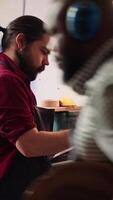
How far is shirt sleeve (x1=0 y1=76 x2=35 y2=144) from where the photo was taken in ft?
4.11

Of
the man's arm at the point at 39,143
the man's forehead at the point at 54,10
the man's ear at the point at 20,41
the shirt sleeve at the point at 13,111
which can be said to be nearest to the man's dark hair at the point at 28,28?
the man's ear at the point at 20,41

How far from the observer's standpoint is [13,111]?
1.26 metres

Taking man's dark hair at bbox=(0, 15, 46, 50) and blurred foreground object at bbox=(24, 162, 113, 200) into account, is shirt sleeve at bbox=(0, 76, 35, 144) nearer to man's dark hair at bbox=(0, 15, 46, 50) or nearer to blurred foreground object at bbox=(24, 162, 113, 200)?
man's dark hair at bbox=(0, 15, 46, 50)

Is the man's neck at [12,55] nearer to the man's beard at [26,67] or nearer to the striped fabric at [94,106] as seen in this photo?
the man's beard at [26,67]

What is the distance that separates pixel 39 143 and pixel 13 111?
4.9 inches

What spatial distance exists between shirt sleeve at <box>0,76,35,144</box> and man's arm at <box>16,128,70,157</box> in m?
0.02

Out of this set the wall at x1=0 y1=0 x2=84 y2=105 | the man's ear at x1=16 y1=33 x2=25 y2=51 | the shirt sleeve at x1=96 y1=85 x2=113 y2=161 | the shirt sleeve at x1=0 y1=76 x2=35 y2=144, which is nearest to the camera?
the shirt sleeve at x1=96 y1=85 x2=113 y2=161

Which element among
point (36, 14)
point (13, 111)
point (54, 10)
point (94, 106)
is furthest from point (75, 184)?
point (36, 14)

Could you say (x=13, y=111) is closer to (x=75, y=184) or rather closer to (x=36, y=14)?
(x=75, y=184)

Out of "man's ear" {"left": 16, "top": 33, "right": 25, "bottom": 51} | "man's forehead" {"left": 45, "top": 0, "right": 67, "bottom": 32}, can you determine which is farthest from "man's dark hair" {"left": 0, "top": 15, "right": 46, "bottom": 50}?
"man's forehead" {"left": 45, "top": 0, "right": 67, "bottom": 32}

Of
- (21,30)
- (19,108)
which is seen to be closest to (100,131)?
(19,108)

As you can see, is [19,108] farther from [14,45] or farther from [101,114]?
[101,114]

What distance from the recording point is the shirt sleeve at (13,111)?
4.11 ft

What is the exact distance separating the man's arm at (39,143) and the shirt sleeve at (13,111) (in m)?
0.02
